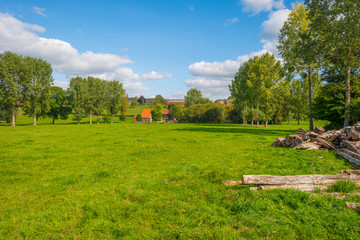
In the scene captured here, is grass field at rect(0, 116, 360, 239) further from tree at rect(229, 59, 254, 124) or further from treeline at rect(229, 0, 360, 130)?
tree at rect(229, 59, 254, 124)

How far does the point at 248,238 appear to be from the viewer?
13.0 feet

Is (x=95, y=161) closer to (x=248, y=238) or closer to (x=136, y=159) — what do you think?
(x=136, y=159)

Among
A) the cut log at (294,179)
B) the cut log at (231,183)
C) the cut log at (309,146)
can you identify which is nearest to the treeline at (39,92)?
the cut log at (231,183)

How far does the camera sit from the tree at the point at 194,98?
405 feet

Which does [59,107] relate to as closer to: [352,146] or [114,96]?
[114,96]

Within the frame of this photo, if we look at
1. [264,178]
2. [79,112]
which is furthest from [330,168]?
[79,112]

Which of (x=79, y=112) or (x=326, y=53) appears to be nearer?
(x=326, y=53)

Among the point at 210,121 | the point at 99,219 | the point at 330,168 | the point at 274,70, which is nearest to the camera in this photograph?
the point at 99,219

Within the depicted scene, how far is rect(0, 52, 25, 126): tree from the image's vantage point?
4412 cm

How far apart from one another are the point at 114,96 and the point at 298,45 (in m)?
66.0

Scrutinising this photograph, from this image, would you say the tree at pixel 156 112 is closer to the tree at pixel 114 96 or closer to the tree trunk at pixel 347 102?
the tree at pixel 114 96

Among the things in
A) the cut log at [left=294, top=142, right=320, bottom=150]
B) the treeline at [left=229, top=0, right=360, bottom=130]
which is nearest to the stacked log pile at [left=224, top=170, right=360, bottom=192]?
the cut log at [left=294, top=142, right=320, bottom=150]

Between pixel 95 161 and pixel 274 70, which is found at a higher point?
pixel 274 70

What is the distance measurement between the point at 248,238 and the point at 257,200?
1.72 meters
